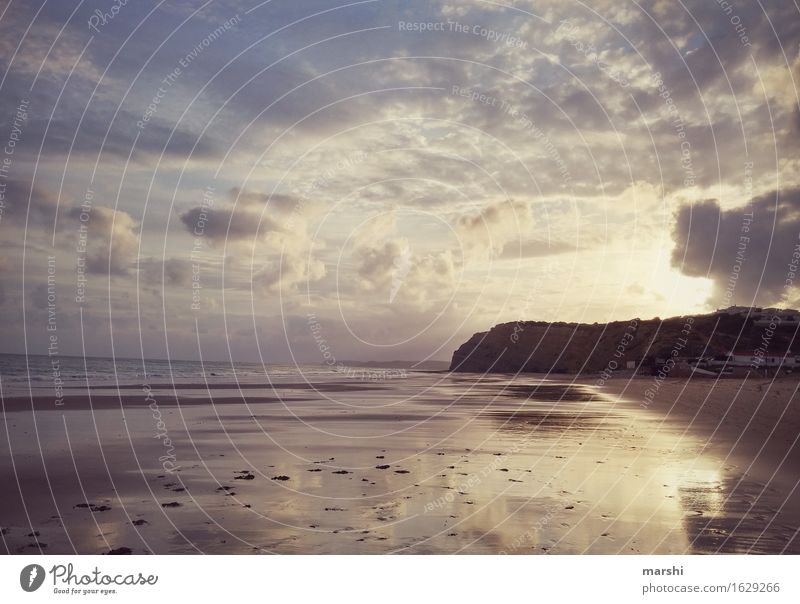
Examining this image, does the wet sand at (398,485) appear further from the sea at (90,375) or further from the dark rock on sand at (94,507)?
the sea at (90,375)

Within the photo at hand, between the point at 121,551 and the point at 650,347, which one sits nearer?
the point at 121,551

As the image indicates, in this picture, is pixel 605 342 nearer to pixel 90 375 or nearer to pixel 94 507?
pixel 90 375

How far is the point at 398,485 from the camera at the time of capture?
490 inches

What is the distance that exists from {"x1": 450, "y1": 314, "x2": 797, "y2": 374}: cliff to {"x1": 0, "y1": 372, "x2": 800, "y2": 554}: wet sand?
1933 inches

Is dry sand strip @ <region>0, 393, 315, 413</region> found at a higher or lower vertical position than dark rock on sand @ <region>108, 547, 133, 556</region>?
lower

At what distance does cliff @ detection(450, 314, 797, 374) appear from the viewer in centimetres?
9644

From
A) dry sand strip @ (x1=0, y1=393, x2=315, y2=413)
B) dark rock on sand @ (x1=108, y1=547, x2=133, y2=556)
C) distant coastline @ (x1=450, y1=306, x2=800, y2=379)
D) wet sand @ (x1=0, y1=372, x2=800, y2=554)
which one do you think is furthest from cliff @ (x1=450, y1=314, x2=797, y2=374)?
dark rock on sand @ (x1=108, y1=547, x2=133, y2=556)

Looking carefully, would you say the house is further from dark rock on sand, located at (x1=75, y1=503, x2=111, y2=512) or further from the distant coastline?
dark rock on sand, located at (x1=75, y1=503, x2=111, y2=512)

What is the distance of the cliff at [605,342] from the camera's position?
96438 mm

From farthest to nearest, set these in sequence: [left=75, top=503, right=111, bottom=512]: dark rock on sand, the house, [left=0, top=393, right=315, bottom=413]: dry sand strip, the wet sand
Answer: the house, [left=0, top=393, right=315, bottom=413]: dry sand strip, [left=75, top=503, right=111, bottom=512]: dark rock on sand, the wet sand

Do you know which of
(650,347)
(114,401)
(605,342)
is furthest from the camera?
(605,342)

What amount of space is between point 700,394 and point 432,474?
94.9ft

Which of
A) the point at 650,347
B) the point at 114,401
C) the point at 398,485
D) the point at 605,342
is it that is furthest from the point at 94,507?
the point at 605,342

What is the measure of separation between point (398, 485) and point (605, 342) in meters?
124
